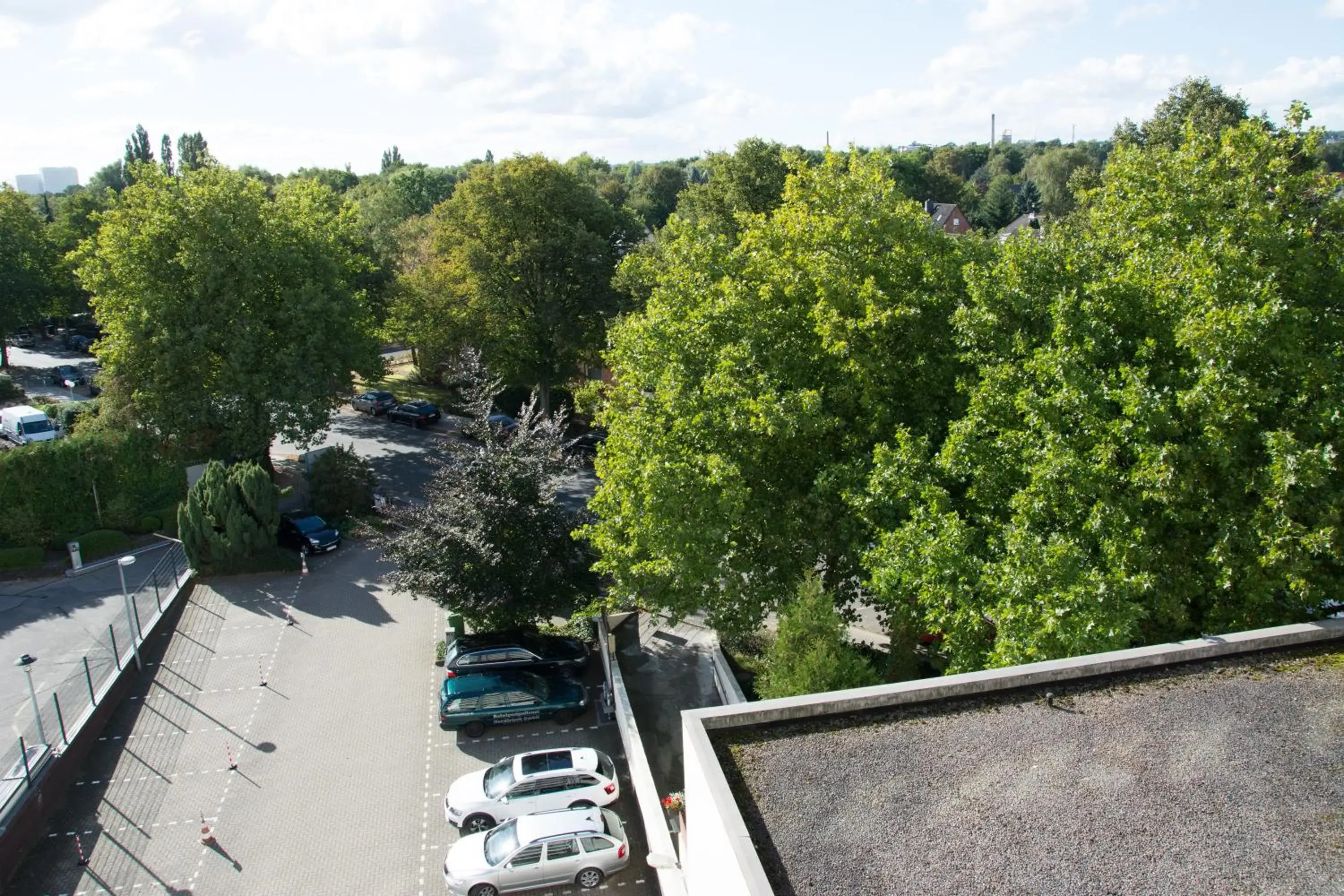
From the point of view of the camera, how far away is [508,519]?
2112cm

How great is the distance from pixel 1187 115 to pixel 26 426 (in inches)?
2154

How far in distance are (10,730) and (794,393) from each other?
18453 mm

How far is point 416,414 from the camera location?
43625mm

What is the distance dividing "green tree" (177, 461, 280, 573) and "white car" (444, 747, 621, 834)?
13384mm

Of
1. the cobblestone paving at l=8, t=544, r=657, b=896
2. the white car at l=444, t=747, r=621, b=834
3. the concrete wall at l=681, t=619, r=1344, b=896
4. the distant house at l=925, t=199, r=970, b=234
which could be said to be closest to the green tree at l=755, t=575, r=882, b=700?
the concrete wall at l=681, t=619, r=1344, b=896

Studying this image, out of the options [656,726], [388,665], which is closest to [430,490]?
[388,665]

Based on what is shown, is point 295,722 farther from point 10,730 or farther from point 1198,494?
point 1198,494

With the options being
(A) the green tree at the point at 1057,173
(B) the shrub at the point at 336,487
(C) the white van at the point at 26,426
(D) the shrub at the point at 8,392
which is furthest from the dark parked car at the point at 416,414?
(A) the green tree at the point at 1057,173

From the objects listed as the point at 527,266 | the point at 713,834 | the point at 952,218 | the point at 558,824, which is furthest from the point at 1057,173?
the point at 713,834

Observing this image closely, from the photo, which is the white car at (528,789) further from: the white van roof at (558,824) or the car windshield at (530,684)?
the car windshield at (530,684)

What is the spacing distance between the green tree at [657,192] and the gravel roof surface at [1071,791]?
8909 cm

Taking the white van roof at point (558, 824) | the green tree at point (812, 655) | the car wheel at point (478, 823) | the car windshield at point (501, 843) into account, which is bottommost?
the car wheel at point (478, 823)

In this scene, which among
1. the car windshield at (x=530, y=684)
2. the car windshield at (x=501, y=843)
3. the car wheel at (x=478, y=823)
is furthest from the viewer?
the car windshield at (x=530, y=684)

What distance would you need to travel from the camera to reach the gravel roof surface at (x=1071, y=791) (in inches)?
377
